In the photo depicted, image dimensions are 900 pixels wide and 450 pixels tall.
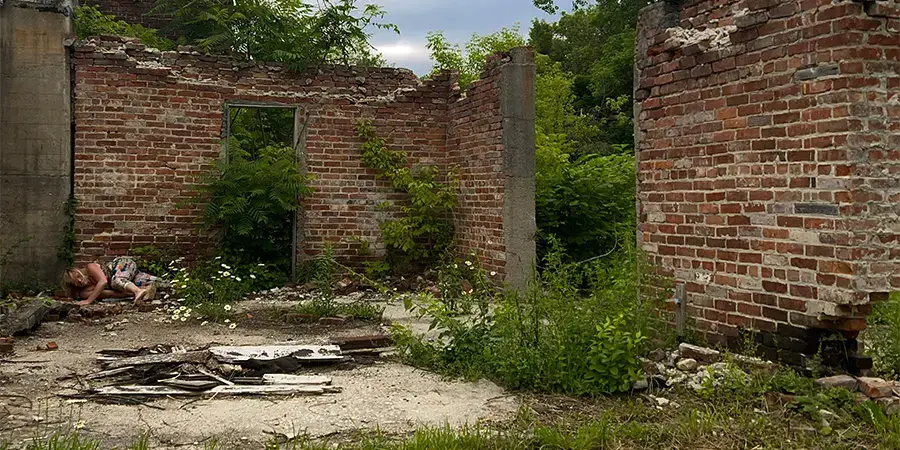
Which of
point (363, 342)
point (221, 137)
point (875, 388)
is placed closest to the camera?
point (875, 388)

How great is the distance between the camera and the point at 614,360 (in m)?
4.98

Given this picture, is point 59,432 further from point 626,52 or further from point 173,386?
point 626,52

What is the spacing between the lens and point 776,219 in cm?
504

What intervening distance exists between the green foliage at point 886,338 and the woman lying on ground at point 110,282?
7.67 meters

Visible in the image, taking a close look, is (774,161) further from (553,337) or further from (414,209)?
(414,209)

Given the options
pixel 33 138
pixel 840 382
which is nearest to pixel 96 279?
pixel 33 138

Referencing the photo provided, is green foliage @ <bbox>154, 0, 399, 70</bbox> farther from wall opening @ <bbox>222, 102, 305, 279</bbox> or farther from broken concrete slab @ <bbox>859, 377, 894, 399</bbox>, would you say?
broken concrete slab @ <bbox>859, 377, 894, 399</bbox>

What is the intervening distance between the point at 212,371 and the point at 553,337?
8.02 feet

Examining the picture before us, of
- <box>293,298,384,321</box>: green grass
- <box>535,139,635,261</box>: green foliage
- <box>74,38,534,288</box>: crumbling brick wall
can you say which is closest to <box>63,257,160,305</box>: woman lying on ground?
<box>74,38,534,288</box>: crumbling brick wall

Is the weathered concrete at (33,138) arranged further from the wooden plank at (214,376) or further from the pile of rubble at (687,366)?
the pile of rubble at (687,366)

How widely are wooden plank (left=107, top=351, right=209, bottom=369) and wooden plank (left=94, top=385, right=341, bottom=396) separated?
1.53ft

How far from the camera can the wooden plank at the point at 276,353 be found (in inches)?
227

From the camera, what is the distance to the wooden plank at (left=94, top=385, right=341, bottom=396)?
5.05 m

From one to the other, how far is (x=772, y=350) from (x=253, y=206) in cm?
715
